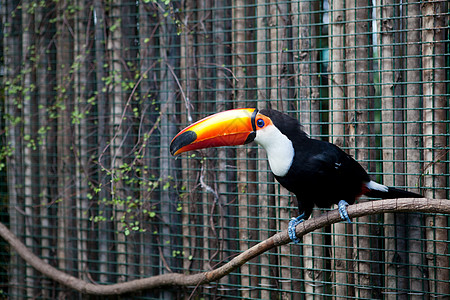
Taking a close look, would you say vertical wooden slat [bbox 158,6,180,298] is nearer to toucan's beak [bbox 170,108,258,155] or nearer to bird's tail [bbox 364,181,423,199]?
toucan's beak [bbox 170,108,258,155]

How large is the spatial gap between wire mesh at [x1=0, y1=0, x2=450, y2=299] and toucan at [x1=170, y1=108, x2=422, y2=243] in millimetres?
450

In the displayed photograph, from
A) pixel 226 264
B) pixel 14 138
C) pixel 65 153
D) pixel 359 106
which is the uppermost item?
pixel 359 106

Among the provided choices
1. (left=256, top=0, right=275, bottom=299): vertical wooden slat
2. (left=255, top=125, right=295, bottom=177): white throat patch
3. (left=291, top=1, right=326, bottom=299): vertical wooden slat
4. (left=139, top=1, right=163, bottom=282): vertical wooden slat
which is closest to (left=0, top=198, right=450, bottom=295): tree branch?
(left=139, top=1, right=163, bottom=282): vertical wooden slat

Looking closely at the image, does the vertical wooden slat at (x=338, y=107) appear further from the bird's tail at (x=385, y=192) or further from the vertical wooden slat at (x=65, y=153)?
the vertical wooden slat at (x=65, y=153)

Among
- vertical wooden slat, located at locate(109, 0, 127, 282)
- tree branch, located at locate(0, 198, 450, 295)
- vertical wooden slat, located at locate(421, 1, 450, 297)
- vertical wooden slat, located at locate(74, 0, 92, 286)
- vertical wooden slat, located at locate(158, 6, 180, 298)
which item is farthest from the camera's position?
vertical wooden slat, located at locate(74, 0, 92, 286)

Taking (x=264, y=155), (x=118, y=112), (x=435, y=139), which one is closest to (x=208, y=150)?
(x=264, y=155)

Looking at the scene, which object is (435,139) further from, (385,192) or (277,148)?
(277,148)

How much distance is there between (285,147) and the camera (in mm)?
2289

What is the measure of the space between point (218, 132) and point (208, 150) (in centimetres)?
90

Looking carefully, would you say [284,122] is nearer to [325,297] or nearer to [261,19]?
[261,19]

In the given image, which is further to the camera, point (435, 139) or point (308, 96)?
point (308, 96)

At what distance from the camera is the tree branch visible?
2.09 m

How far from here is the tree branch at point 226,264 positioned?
6.87 ft

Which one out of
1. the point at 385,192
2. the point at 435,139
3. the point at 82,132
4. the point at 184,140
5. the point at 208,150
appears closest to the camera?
the point at 184,140
